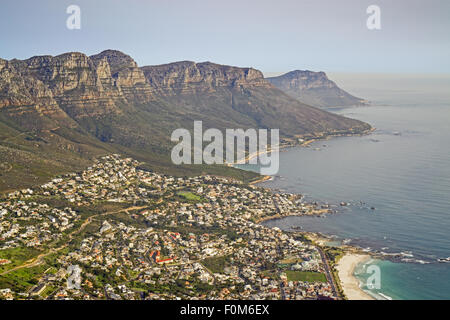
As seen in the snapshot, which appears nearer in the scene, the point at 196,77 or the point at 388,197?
the point at 388,197

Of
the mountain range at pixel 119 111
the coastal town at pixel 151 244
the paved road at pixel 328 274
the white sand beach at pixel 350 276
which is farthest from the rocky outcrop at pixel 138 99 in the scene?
the white sand beach at pixel 350 276

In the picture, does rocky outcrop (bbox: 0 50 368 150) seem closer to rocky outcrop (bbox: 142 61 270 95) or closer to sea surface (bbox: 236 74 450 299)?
rocky outcrop (bbox: 142 61 270 95)

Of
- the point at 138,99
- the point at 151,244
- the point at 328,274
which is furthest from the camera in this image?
the point at 138,99

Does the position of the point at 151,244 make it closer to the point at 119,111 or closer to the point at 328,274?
Result: the point at 328,274

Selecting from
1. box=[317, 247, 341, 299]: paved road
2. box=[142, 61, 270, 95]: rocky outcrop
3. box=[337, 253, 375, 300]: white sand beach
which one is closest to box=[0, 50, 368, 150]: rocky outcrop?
box=[142, 61, 270, 95]: rocky outcrop

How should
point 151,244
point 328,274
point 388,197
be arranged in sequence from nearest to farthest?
point 328,274
point 151,244
point 388,197

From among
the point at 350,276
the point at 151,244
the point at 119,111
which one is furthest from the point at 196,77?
the point at 350,276

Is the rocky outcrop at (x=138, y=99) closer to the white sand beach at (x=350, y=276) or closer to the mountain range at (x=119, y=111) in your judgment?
the mountain range at (x=119, y=111)

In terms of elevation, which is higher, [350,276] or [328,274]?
[328,274]
